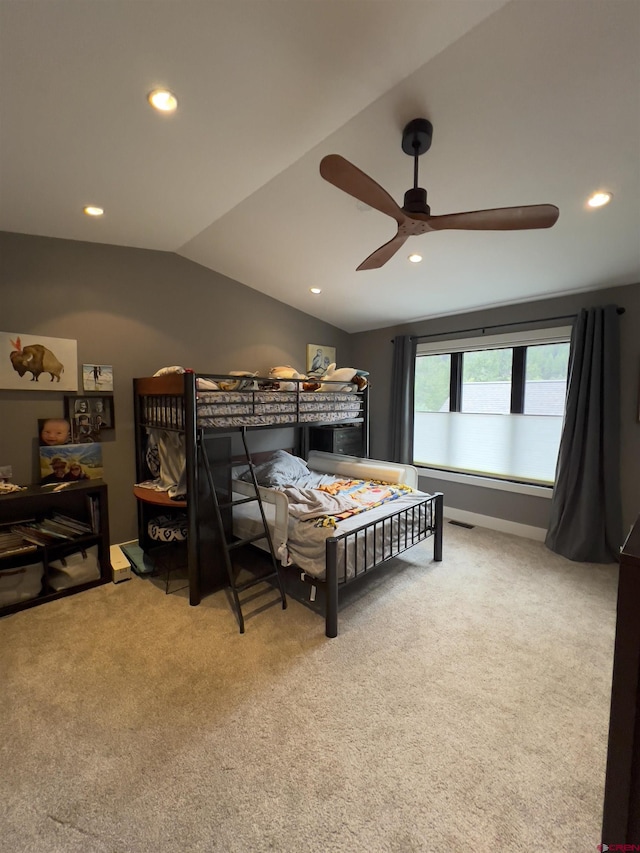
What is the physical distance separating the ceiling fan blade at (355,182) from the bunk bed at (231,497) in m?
1.48

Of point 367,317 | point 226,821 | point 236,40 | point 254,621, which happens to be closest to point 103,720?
point 226,821

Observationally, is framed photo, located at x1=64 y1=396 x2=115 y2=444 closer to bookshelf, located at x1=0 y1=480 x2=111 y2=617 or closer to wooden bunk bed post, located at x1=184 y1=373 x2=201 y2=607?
bookshelf, located at x1=0 y1=480 x2=111 y2=617

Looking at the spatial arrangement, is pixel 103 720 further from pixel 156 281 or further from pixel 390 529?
pixel 156 281

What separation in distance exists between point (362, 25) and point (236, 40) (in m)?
0.48

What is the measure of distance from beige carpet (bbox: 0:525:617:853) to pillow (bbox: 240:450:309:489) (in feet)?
3.70

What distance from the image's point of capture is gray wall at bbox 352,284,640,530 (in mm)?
3150

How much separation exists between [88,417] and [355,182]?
2.75 meters

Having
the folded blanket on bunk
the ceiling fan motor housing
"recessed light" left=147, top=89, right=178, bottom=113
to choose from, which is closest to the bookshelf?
the folded blanket on bunk

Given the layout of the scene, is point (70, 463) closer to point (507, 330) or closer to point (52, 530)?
point (52, 530)

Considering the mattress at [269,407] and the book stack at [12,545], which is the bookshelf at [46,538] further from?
the mattress at [269,407]

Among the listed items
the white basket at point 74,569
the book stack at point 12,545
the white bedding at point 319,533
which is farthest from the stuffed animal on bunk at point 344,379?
the book stack at point 12,545

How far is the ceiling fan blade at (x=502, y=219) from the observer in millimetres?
1608

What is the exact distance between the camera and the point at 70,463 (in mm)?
2998

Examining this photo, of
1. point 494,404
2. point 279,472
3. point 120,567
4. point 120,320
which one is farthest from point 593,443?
point 120,320
